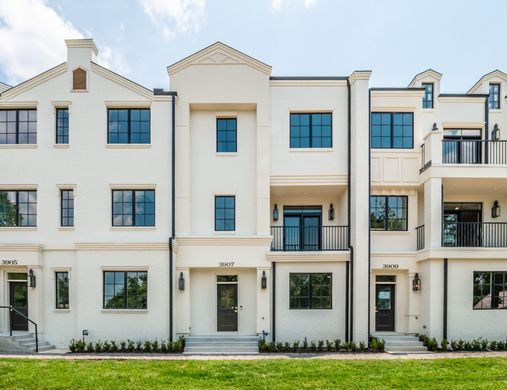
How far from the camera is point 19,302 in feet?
47.5

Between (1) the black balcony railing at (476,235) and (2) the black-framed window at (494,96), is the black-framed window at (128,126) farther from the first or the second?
(2) the black-framed window at (494,96)

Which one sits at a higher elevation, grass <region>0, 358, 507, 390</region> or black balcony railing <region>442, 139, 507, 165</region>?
black balcony railing <region>442, 139, 507, 165</region>

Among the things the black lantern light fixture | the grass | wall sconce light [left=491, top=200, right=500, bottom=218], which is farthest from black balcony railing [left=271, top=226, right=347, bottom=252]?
wall sconce light [left=491, top=200, right=500, bottom=218]

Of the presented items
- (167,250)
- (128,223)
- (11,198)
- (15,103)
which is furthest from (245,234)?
(15,103)

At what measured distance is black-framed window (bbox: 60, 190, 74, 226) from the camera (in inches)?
577

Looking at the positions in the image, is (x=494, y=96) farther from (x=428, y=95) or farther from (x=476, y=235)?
(x=476, y=235)

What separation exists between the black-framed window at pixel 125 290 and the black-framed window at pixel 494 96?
1645 centimetres

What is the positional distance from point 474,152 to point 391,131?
→ 3516 millimetres

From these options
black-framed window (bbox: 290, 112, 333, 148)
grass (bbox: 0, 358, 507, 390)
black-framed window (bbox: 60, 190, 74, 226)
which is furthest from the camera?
black-framed window (bbox: 290, 112, 333, 148)

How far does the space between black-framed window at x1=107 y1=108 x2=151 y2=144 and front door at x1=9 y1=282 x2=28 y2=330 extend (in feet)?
20.7

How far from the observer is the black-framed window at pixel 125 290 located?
1403cm

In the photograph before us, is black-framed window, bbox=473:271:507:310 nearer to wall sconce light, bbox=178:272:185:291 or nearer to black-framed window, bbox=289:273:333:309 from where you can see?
black-framed window, bbox=289:273:333:309

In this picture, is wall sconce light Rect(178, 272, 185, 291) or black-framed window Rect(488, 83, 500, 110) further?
black-framed window Rect(488, 83, 500, 110)

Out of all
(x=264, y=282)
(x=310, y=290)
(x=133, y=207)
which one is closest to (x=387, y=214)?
(x=310, y=290)
